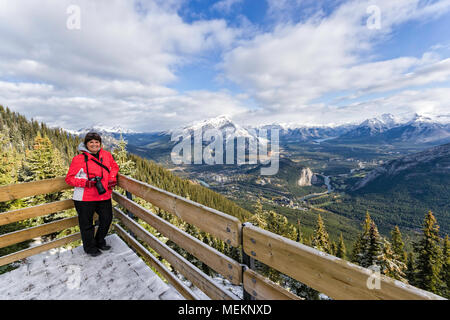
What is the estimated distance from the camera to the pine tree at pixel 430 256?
2117 centimetres

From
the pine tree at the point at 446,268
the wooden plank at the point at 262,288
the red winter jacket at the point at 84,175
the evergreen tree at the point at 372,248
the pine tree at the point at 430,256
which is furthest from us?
the pine tree at the point at 446,268

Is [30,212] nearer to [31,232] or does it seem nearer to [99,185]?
[31,232]

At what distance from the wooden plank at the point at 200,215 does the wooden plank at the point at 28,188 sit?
6.39 ft

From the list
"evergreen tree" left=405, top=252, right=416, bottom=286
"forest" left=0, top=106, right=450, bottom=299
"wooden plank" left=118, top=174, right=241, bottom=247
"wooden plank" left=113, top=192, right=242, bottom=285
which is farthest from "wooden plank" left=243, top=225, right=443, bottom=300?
"evergreen tree" left=405, top=252, right=416, bottom=286

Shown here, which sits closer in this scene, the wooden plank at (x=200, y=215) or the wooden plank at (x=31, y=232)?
the wooden plank at (x=200, y=215)

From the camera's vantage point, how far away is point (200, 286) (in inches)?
109

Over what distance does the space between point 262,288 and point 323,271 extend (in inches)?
27.5

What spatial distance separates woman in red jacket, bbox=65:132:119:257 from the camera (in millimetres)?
3949

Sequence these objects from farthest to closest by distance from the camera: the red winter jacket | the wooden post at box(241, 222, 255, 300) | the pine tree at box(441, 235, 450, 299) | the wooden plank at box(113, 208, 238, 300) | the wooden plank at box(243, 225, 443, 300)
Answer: the pine tree at box(441, 235, 450, 299) → the red winter jacket → the wooden plank at box(113, 208, 238, 300) → the wooden post at box(241, 222, 255, 300) → the wooden plank at box(243, 225, 443, 300)

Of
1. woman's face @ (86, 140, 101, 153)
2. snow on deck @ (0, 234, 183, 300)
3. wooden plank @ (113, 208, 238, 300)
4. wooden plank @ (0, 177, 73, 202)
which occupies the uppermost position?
woman's face @ (86, 140, 101, 153)

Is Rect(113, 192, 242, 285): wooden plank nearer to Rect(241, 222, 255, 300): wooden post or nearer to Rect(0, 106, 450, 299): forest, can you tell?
Rect(241, 222, 255, 300): wooden post

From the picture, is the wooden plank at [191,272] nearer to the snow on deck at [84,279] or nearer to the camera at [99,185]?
the snow on deck at [84,279]

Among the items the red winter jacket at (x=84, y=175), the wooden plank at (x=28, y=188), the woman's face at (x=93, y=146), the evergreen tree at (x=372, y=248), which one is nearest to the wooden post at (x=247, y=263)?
the red winter jacket at (x=84, y=175)
